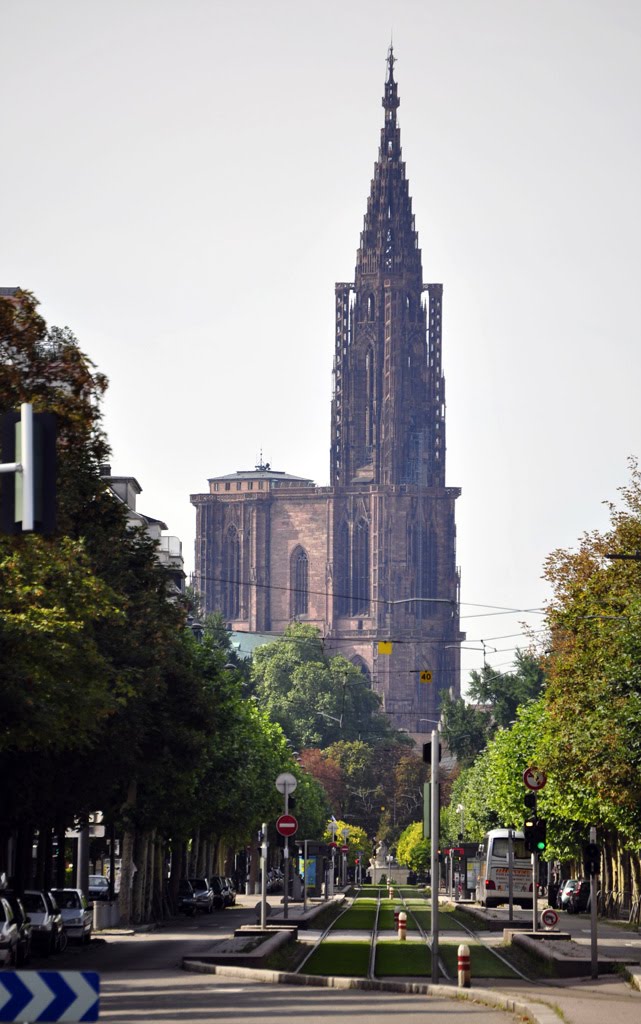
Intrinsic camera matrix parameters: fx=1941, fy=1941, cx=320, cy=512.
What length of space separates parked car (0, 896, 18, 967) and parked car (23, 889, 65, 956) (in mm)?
5877

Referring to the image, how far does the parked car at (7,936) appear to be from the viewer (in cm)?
3216

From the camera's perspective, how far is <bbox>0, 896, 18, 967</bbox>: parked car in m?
32.2

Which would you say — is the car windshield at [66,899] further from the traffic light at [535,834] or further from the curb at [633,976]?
the curb at [633,976]

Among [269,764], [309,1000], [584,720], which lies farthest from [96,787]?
[269,764]

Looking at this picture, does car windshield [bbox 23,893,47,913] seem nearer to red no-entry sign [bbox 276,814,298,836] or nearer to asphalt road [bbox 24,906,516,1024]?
asphalt road [bbox 24,906,516,1024]

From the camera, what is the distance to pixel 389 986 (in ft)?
102

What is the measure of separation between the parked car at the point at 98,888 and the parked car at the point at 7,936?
3987 cm

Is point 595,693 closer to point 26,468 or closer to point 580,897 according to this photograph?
point 26,468

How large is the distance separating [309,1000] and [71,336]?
14.3 metres

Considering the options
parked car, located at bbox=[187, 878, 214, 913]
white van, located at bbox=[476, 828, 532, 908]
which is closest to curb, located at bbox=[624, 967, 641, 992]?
white van, located at bbox=[476, 828, 532, 908]

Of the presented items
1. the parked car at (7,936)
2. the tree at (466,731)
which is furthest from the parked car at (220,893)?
the tree at (466,731)

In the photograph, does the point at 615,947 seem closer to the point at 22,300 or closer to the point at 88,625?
the point at 88,625

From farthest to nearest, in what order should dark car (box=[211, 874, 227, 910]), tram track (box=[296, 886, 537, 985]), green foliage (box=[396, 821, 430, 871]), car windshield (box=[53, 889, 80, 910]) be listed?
green foliage (box=[396, 821, 430, 871]) → dark car (box=[211, 874, 227, 910]) → car windshield (box=[53, 889, 80, 910]) → tram track (box=[296, 886, 537, 985])

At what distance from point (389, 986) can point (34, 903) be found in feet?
42.0
